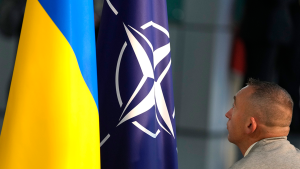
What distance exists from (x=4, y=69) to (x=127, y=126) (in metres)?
3.03

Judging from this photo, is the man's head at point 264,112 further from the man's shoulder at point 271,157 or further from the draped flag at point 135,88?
the draped flag at point 135,88

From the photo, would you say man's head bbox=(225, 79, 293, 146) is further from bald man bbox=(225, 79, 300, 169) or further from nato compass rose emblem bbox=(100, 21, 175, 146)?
nato compass rose emblem bbox=(100, 21, 175, 146)

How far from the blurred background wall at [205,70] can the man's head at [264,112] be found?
9.22 feet

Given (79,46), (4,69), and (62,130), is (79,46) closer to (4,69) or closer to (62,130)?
(62,130)

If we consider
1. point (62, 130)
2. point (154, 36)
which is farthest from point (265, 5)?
point (62, 130)

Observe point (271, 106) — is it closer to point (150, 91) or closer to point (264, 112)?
point (264, 112)

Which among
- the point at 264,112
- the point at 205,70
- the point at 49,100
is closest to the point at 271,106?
the point at 264,112

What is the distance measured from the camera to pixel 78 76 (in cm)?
129

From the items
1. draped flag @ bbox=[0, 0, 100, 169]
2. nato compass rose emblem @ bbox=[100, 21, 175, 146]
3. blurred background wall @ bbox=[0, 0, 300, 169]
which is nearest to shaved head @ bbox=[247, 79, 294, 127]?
nato compass rose emblem @ bbox=[100, 21, 175, 146]

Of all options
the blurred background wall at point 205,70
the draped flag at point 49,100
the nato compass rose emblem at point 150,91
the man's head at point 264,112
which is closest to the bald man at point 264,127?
the man's head at point 264,112

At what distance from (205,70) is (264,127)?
9.65ft

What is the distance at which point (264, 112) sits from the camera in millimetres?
1419

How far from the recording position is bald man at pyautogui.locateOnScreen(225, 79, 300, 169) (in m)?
1.32

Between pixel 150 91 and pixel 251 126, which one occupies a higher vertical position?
pixel 150 91
